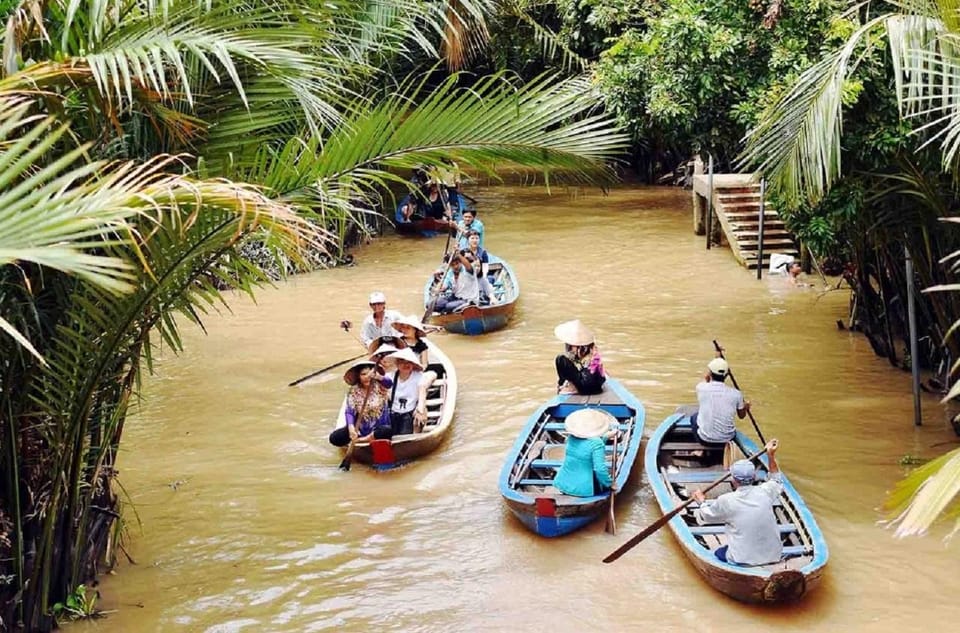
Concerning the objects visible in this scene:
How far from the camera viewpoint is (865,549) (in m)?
7.88

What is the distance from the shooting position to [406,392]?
1006 cm

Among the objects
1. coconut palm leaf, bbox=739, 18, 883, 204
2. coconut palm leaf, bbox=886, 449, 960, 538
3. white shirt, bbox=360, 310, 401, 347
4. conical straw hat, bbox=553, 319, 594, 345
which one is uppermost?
coconut palm leaf, bbox=739, 18, 883, 204

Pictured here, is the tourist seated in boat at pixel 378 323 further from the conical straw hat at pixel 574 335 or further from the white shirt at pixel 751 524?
the white shirt at pixel 751 524

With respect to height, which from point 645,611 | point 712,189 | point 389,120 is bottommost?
point 645,611

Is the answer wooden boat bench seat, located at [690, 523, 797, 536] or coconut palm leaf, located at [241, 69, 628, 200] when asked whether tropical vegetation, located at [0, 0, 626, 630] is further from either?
wooden boat bench seat, located at [690, 523, 797, 536]

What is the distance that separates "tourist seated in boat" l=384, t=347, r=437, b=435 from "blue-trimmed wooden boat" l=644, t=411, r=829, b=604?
6.78 feet

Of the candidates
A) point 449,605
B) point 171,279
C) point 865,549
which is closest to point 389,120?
point 171,279

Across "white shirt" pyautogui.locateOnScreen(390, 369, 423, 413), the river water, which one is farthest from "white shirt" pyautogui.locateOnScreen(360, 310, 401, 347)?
"white shirt" pyautogui.locateOnScreen(390, 369, 423, 413)

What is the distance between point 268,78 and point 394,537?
3838mm

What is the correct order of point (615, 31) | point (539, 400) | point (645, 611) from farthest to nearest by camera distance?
point (615, 31) → point (539, 400) → point (645, 611)

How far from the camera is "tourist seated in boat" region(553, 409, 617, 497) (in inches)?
319

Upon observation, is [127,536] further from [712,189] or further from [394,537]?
[712,189]

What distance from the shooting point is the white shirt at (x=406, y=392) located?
32.9 feet

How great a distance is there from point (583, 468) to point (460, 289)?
6090 millimetres
